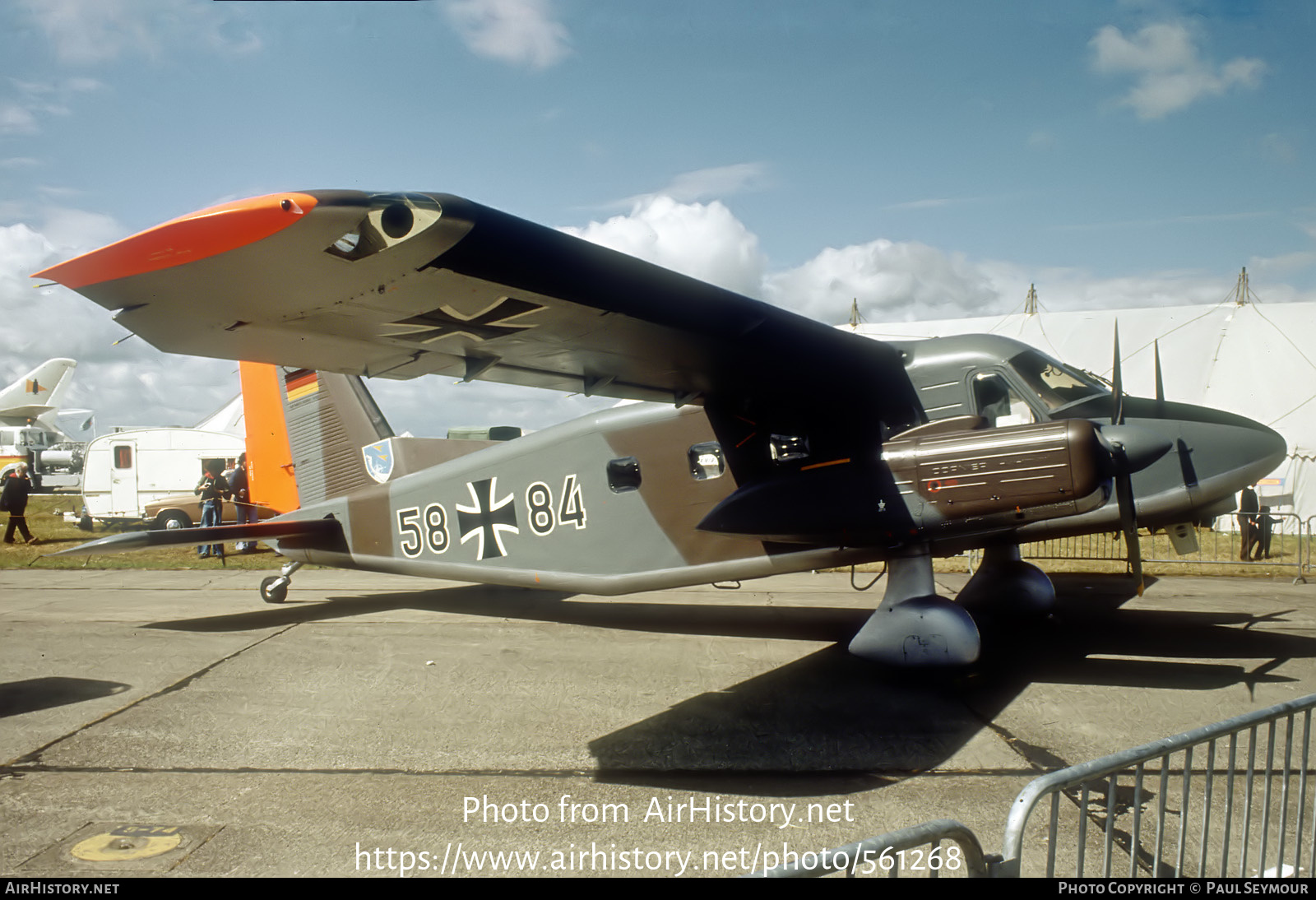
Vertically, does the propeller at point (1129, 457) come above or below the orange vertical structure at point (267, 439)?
below

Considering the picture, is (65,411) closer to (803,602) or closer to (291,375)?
(291,375)

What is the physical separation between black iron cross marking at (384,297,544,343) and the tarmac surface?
2.58 m

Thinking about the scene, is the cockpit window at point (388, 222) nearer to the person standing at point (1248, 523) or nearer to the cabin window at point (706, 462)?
the cabin window at point (706, 462)

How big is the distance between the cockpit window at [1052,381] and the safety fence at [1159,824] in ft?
9.23

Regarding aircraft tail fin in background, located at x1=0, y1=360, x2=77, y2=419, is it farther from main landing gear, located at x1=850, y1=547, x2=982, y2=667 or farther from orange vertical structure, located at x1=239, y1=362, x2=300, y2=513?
main landing gear, located at x1=850, y1=547, x2=982, y2=667

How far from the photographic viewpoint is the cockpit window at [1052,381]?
6.64m

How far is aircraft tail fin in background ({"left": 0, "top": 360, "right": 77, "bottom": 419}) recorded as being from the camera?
162 feet

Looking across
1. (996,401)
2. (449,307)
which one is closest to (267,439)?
(449,307)

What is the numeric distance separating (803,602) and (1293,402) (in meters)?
19.5

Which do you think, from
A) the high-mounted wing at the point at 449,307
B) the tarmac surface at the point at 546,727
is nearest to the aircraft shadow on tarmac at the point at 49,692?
the tarmac surface at the point at 546,727

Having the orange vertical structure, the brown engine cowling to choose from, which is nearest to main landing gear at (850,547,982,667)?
the brown engine cowling

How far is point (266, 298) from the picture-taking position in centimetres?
350

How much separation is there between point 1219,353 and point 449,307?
86.5ft

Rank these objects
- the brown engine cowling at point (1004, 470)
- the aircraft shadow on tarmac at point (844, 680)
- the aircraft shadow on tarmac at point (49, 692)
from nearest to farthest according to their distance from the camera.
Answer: the aircraft shadow on tarmac at point (844, 680)
the brown engine cowling at point (1004, 470)
the aircraft shadow on tarmac at point (49, 692)
